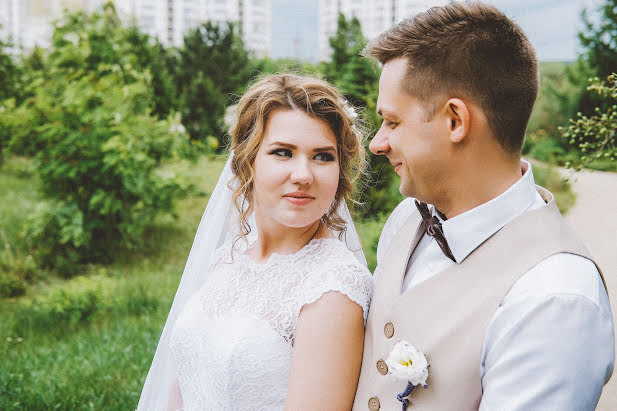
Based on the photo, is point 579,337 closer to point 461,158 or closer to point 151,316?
point 461,158

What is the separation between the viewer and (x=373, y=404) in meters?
1.59

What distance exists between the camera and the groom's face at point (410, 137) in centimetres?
158

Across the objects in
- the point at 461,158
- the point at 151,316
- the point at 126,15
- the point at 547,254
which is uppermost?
the point at 126,15

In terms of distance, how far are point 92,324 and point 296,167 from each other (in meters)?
4.02

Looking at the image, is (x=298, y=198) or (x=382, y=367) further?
(x=298, y=198)

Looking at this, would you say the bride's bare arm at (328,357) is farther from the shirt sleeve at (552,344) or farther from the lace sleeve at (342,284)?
the shirt sleeve at (552,344)

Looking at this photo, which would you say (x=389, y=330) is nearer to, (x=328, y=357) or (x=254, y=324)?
(x=328, y=357)

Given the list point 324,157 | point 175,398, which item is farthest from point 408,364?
point 175,398

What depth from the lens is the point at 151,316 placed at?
5242 millimetres

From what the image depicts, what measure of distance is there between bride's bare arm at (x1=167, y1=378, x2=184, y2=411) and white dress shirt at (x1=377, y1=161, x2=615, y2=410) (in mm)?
1528

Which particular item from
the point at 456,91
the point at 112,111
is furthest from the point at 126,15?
the point at 456,91

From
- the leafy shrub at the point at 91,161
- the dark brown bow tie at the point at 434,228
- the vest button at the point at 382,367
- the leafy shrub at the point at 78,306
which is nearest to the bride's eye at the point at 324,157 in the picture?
the dark brown bow tie at the point at 434,228

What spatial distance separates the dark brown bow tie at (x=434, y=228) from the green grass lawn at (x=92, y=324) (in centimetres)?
276

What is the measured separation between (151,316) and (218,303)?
11.1 feet
